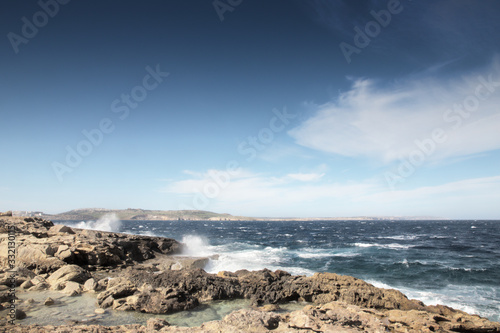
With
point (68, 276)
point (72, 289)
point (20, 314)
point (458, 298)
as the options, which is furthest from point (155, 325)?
point (458, 298)

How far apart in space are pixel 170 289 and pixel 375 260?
25.2 meters

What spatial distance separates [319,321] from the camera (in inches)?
275

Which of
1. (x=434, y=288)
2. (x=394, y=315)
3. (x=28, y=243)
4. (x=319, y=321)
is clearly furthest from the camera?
(x=434, y=288)

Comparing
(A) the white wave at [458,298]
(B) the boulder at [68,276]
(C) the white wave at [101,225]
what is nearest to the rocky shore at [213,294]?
(B) the boulder at [68,276]

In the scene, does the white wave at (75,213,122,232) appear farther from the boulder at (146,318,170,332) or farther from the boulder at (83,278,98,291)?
the boulder at (146,318,170,332)

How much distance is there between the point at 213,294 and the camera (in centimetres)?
1187

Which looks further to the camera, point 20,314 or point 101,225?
point 101,225

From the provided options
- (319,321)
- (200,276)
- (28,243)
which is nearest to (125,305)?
(200,276)

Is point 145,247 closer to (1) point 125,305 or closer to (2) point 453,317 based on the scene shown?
(1) point 125,305

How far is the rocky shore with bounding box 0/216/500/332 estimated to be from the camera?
6996mm

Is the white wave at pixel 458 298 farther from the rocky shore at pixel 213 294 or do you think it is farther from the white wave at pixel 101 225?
the white wave at pixel 101 225

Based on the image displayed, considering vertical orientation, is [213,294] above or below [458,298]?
above

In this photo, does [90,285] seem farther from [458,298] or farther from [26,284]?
[458,298]

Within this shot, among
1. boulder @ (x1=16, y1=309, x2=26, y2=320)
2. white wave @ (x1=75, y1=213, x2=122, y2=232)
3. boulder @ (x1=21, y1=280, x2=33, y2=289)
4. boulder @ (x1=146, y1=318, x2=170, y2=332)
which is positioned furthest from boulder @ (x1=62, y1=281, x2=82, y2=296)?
white wave @ (x1=75, y1=213, x2=122, y2=232)
